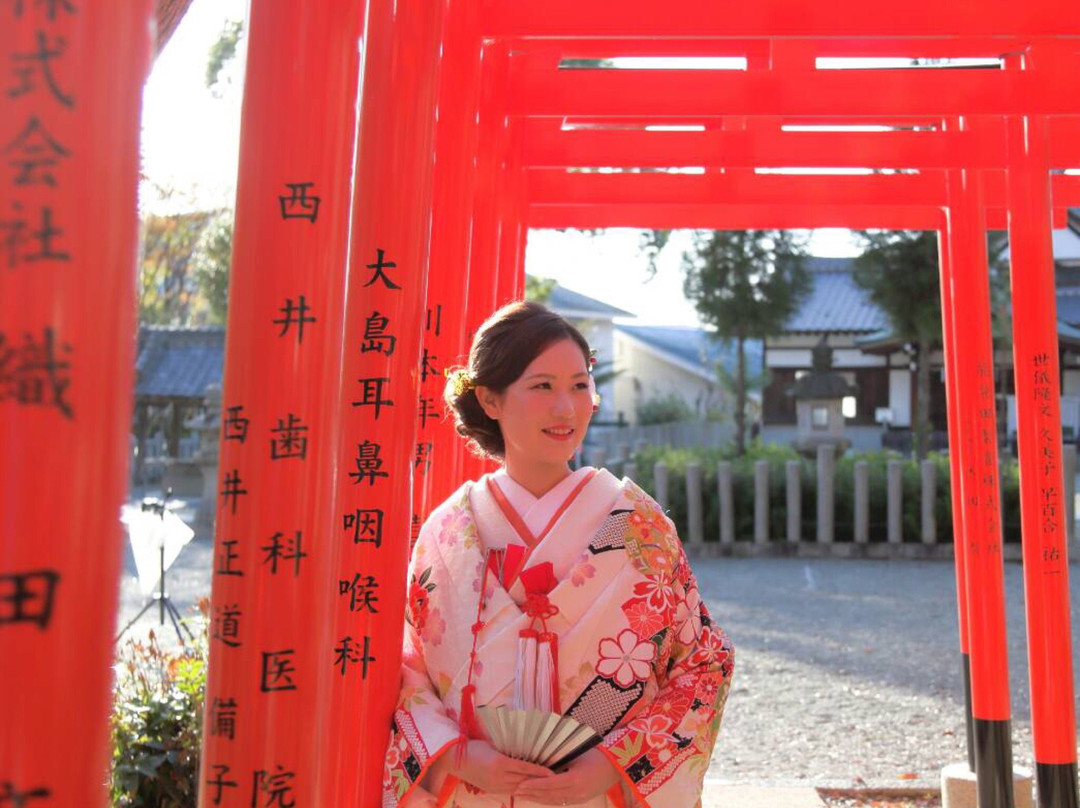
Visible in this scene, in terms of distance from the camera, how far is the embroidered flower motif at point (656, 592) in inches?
78.1

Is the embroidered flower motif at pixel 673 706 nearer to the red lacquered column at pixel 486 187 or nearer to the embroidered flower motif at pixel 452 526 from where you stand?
the embroidered flower motif at pixel 452 526

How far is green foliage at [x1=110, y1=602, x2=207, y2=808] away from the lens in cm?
308

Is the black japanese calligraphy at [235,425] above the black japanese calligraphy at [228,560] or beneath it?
above

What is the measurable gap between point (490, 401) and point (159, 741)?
167 cm

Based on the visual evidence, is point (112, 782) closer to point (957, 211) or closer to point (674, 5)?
point (674, 5)

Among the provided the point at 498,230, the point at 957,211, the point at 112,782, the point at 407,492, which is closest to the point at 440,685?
the point at 407,492

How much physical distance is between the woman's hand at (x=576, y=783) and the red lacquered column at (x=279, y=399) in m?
0.46

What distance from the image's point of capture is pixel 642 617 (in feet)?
6.46

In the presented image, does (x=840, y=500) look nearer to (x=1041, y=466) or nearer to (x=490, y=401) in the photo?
(x=1041, y=466)

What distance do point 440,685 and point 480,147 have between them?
2.00 metres

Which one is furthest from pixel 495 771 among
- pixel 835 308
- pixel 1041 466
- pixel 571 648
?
pixel 835 308

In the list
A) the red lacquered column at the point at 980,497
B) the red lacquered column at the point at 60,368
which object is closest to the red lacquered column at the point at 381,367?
the red lacquered column at the point at 60,368

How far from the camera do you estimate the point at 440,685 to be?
2000 mm

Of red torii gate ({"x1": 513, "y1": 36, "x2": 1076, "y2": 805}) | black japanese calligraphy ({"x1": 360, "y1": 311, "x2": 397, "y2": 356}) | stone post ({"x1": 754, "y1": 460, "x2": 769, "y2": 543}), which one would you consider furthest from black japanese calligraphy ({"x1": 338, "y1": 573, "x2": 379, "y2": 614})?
stone post ({"x1": 754, "y1": 460, "x2": 769, "y2": 543})
